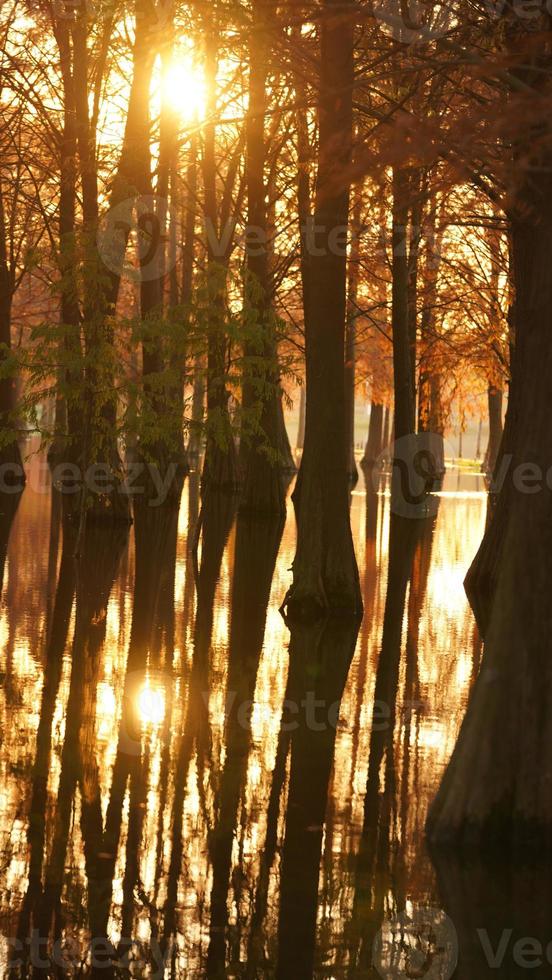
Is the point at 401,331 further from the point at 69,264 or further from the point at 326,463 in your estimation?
the point at 326,463

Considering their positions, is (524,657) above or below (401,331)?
below

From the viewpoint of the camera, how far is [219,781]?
8.03 metres

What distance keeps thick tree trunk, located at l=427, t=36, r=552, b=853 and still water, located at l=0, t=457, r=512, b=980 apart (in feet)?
1.34

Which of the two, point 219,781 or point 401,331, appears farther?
point 401,331

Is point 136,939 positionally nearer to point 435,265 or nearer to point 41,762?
point 41,762

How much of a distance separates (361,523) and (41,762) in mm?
21974

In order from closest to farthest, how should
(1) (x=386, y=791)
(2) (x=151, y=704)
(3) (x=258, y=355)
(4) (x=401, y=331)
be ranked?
(1) (x=386, y=791) < (2) (x=151, y=704) < (3) (x=258, y=355) < (4) (x=401, y=331)

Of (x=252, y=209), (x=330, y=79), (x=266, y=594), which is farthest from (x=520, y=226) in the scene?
(x=252, y=209)

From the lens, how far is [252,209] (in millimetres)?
26891

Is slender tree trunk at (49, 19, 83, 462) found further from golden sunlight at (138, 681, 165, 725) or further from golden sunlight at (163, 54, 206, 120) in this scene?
golden sunlight at (138, 681, 165, 725)

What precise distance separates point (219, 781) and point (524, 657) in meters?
1.97

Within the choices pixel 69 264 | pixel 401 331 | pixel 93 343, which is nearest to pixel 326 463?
pixel 93 343

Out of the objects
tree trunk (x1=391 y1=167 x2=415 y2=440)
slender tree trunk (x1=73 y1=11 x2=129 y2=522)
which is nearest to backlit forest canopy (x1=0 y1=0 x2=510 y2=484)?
slender tree trunk (x1=73 y1=11 x2=129 y2=522)

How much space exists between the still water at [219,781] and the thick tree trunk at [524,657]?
407 mm
